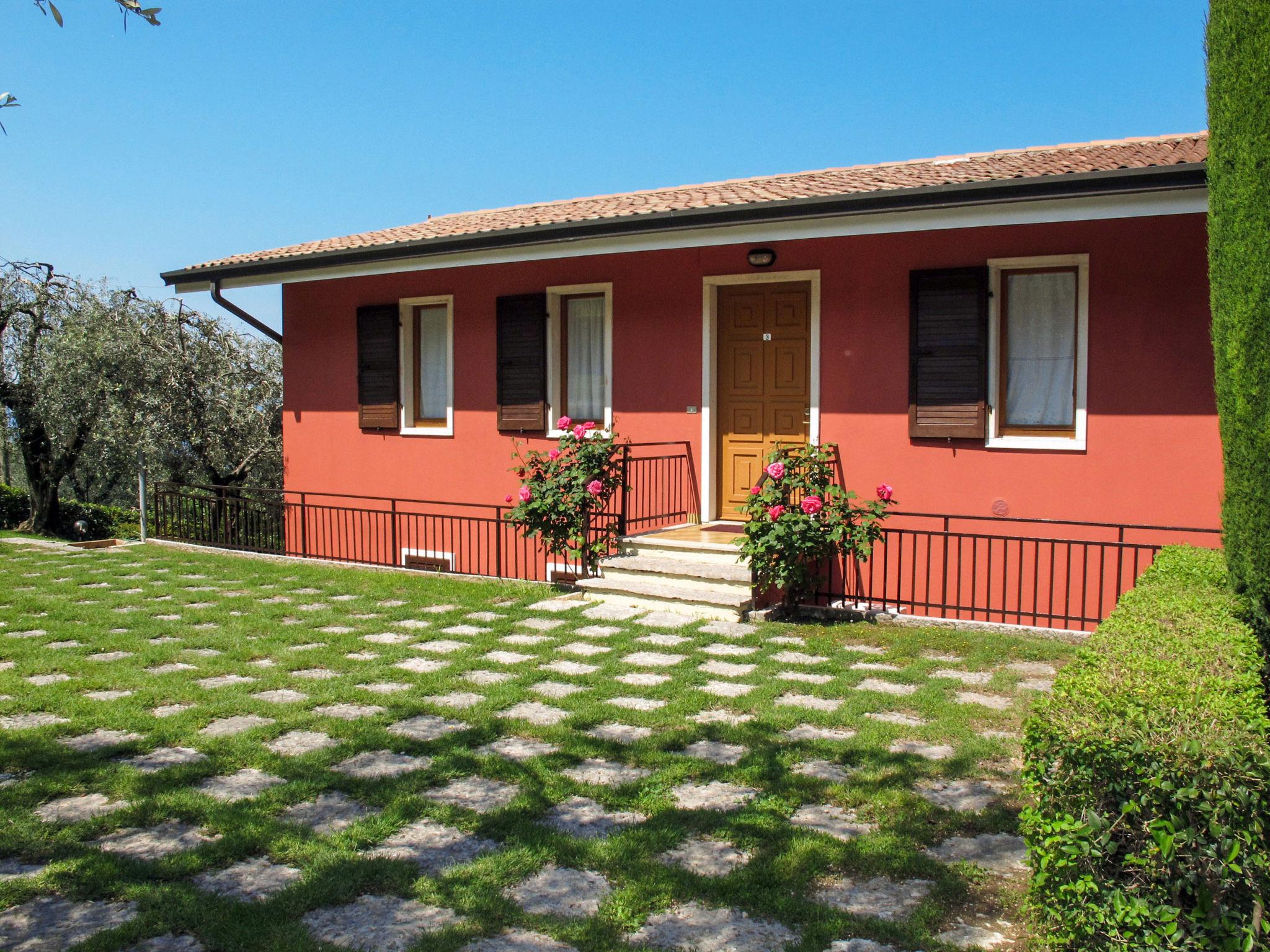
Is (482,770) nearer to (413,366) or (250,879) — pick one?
(250,879)

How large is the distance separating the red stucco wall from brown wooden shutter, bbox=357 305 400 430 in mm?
209

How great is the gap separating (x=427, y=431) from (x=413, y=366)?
2.71 feet

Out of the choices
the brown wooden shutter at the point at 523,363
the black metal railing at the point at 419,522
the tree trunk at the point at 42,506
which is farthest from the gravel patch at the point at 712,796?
the tree trunk at the point at 42,506

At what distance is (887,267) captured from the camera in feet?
27.7

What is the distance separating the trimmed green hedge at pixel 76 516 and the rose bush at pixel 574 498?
1034cm

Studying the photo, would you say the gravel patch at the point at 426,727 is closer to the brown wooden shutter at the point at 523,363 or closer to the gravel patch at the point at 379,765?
the gravel patch at the point at 379,765

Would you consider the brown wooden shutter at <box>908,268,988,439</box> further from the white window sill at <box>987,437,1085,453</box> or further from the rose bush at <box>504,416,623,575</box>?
the rose bush at <box>504,416,623,575</box>

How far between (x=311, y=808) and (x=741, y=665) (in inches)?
115

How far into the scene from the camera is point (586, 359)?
10422 millimetres

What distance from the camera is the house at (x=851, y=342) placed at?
24.2 ft

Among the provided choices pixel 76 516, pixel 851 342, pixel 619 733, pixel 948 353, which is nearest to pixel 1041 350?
pixel 948 353

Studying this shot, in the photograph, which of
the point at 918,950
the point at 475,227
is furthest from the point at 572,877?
the point at 475,227

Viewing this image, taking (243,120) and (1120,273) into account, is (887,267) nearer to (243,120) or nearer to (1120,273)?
(1120,273)

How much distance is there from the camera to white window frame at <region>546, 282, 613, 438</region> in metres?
9.99
